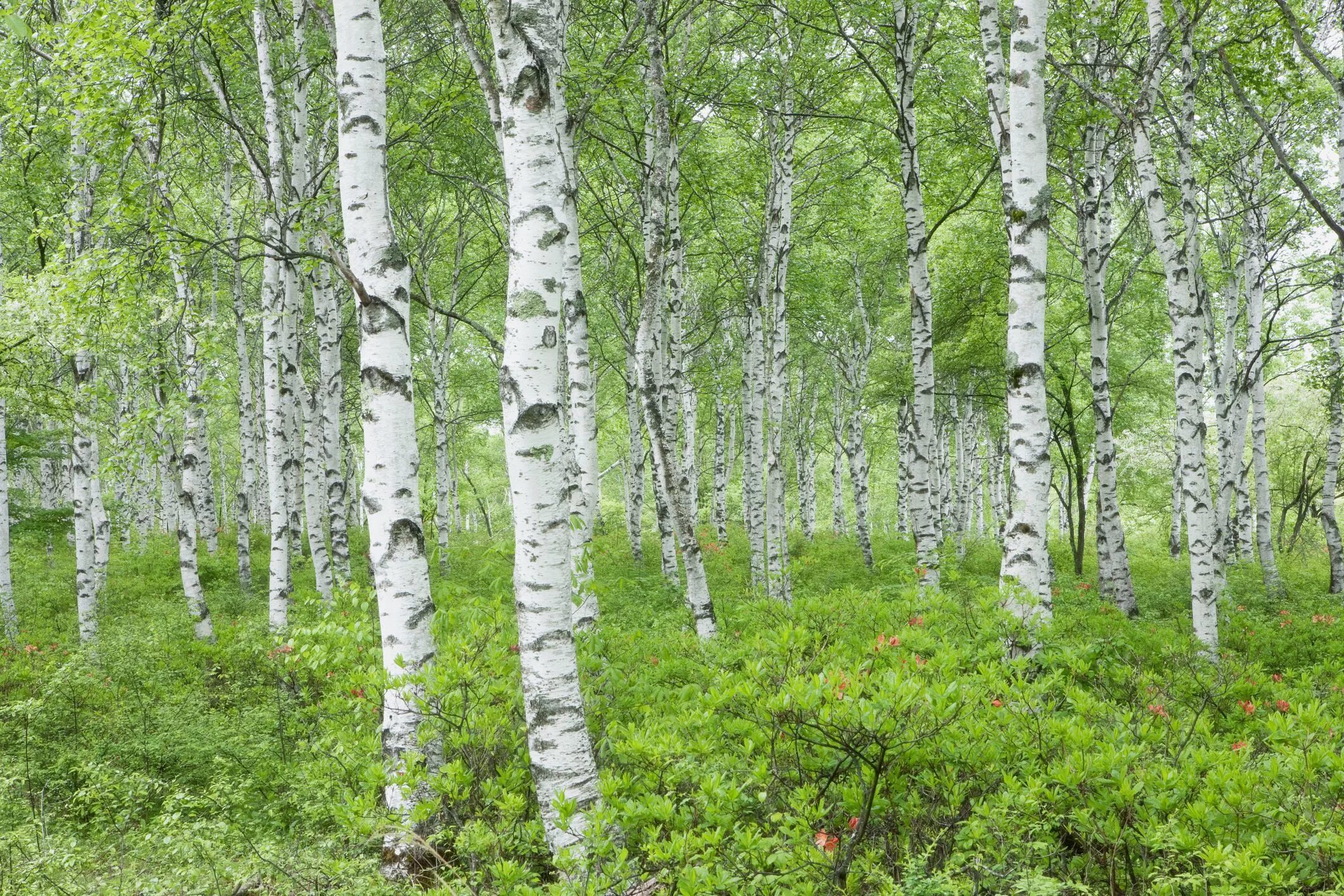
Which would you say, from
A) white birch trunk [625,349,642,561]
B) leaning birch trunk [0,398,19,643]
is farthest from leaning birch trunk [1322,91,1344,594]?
leaning birch trunk [0,398,19,643]

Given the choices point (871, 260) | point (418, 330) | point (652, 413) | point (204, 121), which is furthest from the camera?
point (418, 330)

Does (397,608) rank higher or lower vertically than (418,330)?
lower

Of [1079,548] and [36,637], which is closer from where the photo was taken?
[36,637]

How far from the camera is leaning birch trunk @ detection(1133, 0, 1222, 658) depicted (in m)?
7.29

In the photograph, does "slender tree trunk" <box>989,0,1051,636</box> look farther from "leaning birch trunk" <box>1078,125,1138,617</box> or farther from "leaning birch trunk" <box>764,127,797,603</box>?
"leaning birch trunk" <box>1078,125,1138,617</box>

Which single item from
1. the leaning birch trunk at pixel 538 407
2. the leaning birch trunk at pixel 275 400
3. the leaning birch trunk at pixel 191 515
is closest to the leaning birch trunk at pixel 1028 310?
the leaning birch trunk at pixel 538 407

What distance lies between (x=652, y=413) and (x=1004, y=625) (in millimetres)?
4022

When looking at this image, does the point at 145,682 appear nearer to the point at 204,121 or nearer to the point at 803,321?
the point at 204,121

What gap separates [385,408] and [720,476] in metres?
18.3

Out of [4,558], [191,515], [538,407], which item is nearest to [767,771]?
[538,407]

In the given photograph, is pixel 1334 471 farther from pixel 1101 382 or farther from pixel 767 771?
pixel 767 771

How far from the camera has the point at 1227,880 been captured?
8.39 feet

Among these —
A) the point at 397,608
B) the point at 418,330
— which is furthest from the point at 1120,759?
the point at 418,330

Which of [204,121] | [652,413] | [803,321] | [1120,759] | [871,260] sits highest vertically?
[204,121]
